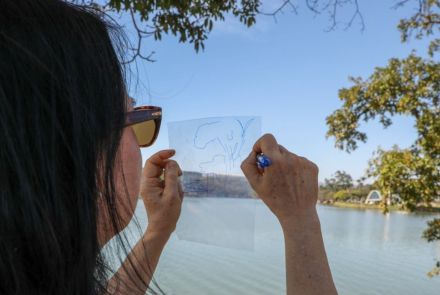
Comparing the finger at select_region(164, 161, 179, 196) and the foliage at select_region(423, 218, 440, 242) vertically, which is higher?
the finger at select_region(164, 161, 179, 196)

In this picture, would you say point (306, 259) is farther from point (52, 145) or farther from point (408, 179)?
point (408, 179)

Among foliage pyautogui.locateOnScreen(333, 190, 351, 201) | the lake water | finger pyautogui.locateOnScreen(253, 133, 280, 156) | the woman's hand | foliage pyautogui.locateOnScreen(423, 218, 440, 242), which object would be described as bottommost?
the lake water

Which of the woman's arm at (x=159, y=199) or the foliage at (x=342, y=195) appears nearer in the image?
the woman's arm at (x=159, y=199)

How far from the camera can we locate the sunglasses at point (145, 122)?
89 centimetres

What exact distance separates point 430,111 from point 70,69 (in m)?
5.20

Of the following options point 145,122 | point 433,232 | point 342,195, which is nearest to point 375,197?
point 342,195

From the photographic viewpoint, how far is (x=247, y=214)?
56.8 inches

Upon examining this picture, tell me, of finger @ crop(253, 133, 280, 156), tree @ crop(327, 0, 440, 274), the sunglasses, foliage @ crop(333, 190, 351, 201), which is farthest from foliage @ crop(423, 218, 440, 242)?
foliage @ crop(333, 190, 351, 201)

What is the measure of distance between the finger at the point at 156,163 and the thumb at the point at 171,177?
1.2 inches

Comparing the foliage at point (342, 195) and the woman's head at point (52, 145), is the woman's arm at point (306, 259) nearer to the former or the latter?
the woman's head at point (52, 145)

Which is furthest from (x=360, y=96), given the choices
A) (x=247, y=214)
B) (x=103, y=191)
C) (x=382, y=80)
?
(x=103, y=191)

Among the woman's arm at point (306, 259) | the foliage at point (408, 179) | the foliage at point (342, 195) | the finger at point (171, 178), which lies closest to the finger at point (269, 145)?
the woman's arm at point (306, 259)

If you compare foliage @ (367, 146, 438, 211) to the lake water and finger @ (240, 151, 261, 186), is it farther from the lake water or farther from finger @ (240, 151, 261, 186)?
finger @ (240, 151, 261, 186)

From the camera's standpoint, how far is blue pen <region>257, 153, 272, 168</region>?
1.09 m
